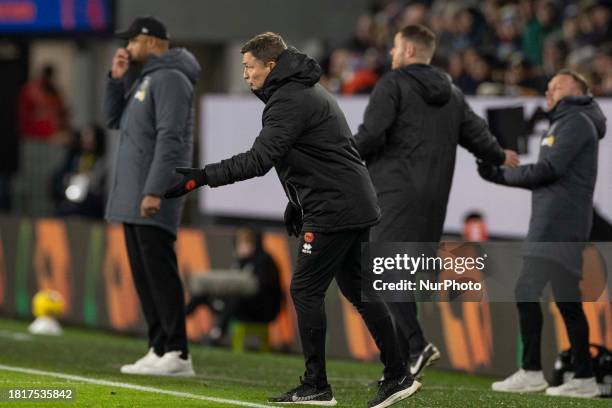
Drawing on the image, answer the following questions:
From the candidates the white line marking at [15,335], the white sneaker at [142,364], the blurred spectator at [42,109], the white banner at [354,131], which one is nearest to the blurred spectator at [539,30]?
the white banner at [354,131]

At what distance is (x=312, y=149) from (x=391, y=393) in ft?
4.24

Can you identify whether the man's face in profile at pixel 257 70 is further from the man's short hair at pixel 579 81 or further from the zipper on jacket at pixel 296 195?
the man's short hair at pixel 579 81

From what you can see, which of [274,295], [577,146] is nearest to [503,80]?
[274,295]

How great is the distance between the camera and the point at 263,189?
56.9 ft

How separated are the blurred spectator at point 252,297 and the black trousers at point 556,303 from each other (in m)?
5.48

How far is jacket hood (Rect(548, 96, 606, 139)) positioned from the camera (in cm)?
1027

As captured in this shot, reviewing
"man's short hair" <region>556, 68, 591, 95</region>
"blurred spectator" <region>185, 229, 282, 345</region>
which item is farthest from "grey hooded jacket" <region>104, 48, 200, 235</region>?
"blurred spectator" <region>185, 229, 282, 345</region>

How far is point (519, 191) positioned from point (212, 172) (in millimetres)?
6764

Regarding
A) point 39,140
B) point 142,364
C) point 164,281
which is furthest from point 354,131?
point 39,140

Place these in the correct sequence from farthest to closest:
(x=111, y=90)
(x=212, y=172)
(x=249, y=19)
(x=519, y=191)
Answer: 1. (x=249, y=19)
2. (x=519, y=191)
3. (x=111, y=90)
4. (x=212, y=172)

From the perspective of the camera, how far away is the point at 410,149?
961 centimetres

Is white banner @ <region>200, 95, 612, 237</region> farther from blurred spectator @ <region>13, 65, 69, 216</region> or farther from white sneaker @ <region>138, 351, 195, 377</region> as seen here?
white sneaker @ <region>138, 351, 195, 377</region>

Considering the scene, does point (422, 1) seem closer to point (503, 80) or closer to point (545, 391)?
point (503, 80)

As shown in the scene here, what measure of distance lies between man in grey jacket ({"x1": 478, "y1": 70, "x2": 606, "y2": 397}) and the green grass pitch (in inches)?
18.0
